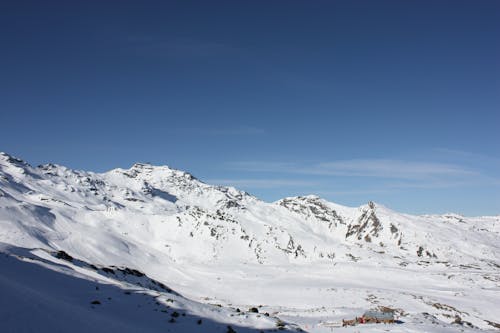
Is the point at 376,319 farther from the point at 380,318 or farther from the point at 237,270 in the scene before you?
the point at 237,270

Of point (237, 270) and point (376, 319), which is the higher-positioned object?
point (376, 319)

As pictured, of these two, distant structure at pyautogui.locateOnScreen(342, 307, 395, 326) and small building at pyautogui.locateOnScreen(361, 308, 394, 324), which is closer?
distant structure at pyautogui.locateOnScreen(342, 307, 395, 326)

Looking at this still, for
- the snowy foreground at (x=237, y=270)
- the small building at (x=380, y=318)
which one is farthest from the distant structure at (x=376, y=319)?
the snowy foreground at (x=237, y=270)

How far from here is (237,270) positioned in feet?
351

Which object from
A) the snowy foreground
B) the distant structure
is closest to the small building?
the distant structure

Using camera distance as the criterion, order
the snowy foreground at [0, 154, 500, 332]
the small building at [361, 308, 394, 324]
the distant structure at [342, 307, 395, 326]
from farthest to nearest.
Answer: the small building at [361, 308, 394, 324]
the distant structure at [342, 307, 395, 326]
the snowy foreground at [0, 154, 500, 332]

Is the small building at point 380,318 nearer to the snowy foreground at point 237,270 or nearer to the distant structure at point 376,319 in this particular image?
the distant structure at point 376,319

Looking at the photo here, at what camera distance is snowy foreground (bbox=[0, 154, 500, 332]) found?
83.5 feet

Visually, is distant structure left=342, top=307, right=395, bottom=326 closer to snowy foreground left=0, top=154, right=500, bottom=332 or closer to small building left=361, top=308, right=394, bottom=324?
small building left=361, top=308, right=394, bottom=324

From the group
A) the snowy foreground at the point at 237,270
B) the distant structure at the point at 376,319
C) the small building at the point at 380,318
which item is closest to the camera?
the snowy foreground at the point at 237,270

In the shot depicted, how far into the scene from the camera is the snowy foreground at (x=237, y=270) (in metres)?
25.4

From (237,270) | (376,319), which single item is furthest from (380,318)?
(237,270)

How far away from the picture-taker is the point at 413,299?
67.1m

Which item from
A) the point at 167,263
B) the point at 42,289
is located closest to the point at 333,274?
the point at 167,263
